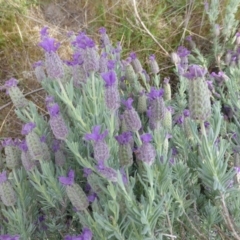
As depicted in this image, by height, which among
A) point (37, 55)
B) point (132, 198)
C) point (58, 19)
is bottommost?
point (132, 198)

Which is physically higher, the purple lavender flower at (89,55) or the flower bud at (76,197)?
the purple lavender flower at (89,55)

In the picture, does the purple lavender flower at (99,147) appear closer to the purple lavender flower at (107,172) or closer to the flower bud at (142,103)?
the purple lavender flower at (107,172)

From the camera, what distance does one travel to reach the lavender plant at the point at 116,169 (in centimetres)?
85

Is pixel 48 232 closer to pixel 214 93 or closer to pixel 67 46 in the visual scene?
pixel 214 93

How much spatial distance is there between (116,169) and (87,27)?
53.2 inches

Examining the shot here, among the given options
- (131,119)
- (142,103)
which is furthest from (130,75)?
(131,119)

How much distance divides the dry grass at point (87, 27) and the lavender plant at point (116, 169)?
76 centimetres

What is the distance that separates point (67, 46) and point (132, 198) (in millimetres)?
1352

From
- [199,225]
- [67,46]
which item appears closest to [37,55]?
[67,46]

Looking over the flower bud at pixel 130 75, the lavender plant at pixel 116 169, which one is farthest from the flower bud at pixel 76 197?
the flower bud at pixel 130 75

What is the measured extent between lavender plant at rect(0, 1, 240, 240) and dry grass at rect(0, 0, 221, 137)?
761mm

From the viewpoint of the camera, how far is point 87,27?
83.7 inches

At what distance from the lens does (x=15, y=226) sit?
42.3 inches

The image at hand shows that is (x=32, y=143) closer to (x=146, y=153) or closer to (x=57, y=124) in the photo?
(x=57, y=124)
